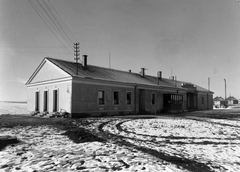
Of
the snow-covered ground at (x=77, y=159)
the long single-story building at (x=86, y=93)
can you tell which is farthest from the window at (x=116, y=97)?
the snow-covered ground at (x=77, y=159)

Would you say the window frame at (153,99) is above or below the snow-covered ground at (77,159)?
above

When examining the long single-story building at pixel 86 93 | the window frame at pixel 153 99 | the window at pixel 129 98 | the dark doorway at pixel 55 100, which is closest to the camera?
the long single-story building at pixel 86 93

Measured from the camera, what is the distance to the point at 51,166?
4730 mm

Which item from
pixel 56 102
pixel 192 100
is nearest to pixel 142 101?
pixel 56 102

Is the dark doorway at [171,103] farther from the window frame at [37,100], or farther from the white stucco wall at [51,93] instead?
the window frame at [37,100]

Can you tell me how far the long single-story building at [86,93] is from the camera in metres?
19.3

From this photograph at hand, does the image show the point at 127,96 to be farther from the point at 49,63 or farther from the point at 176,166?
the point at 176,166

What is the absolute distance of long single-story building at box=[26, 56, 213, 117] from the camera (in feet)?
63.3

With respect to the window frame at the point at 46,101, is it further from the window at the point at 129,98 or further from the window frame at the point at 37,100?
the window at the point at 129,98

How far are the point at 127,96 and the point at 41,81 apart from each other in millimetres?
10831

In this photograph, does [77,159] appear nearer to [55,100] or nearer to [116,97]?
[55,100]

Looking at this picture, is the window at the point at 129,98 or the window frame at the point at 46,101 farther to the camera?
the window at the point at 129,98

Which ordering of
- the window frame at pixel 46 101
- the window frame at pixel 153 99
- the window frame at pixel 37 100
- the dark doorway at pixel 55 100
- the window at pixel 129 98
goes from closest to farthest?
the dark doorway at pixel 55 100, the window frame at pixel 46 101, the window frame at pixel 37 100, the window at pixel 129 98, the window frame at pixel 153 99

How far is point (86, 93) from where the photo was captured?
20.0 meters
